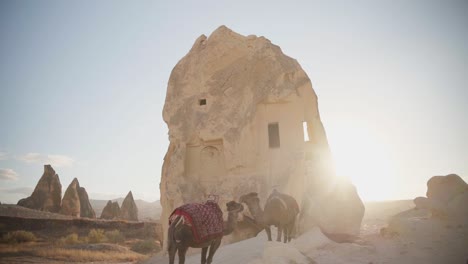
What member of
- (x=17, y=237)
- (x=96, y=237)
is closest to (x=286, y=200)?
(x=96, y=237)

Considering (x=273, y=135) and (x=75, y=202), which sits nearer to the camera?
(x=273, y=135)

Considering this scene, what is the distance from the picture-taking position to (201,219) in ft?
21.9

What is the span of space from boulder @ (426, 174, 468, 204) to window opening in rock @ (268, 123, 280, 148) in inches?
309

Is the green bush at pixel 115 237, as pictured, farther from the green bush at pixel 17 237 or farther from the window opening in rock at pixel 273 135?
the window opening in rock at pixel 273 135

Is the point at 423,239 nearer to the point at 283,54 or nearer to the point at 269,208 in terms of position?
the point at 269,208

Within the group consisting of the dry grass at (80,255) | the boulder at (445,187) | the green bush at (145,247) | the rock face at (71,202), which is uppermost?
the boulder at (445,187)

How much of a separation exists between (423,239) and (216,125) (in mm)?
9105

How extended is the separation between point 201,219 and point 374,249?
19.7 ft

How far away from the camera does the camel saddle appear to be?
21.3ft

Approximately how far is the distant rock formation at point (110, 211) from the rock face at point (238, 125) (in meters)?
23.4

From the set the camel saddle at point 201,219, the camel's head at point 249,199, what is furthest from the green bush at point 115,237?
the camel saddle at point 201,219

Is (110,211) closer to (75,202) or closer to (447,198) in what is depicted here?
(75,202)

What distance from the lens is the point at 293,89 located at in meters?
14.4

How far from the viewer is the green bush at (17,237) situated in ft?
60.7
